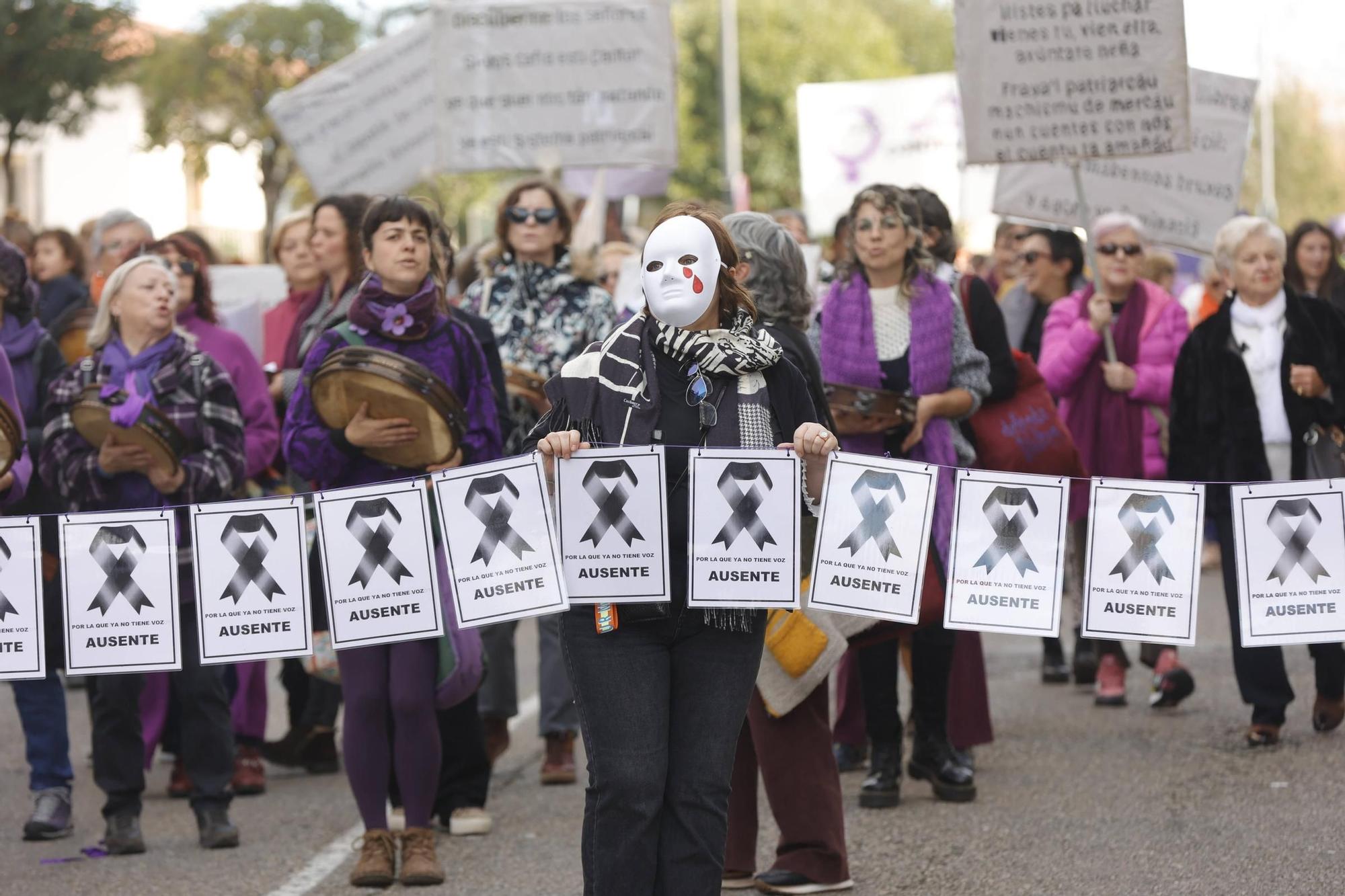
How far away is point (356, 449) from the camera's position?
6.51 meters

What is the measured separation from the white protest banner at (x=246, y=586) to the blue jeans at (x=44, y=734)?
2.17 meters

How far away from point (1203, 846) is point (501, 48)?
7.05m

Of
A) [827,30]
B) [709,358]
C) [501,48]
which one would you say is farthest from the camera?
[827,30]

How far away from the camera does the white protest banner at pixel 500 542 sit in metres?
5.11

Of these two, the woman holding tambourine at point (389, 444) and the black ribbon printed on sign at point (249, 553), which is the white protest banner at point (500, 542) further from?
the woman holding tambourine at point (389, 444)

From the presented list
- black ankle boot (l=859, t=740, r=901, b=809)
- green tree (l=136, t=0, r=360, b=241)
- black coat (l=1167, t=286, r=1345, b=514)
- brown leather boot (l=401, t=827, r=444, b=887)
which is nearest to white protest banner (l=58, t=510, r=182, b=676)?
brown leather boot (l=401, t=827, r=444, b=887)

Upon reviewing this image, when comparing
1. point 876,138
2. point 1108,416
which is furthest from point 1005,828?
point 876,138

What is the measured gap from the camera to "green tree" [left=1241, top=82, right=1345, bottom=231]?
3177 inches

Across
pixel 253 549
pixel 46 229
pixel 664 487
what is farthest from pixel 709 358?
pixel 46 229

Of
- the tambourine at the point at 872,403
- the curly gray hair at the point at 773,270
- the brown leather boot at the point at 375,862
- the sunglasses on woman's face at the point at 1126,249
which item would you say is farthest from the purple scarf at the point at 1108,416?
the brown leather boot at the point at 375,862

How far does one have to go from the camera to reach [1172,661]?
9.19 metres

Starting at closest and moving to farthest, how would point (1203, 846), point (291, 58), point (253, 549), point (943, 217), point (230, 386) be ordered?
point (253, 549) < point (1203, 846) < point (230, 386) < point (943, 217) < point (291, 58)

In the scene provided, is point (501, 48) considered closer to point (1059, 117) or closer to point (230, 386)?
point (1059, 117)

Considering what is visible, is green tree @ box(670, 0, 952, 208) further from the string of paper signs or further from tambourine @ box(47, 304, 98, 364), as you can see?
the string of paper signs
